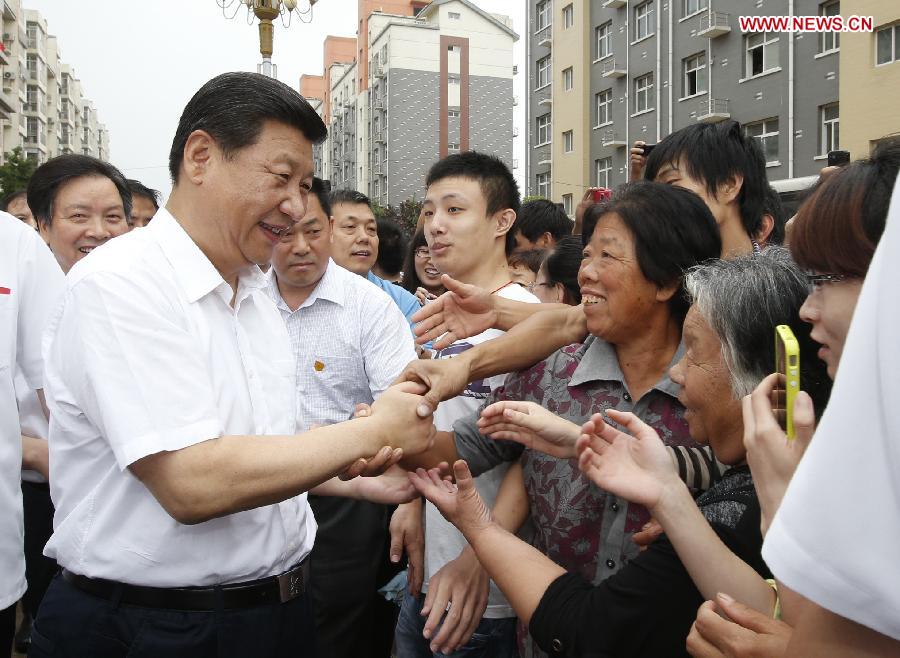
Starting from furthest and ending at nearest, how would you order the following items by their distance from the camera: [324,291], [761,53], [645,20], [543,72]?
1. [543,72]
2. [645,20]
3. [761,53]
4. [324,291]

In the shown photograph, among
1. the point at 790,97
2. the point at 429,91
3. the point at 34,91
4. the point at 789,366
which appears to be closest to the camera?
the point at 789,366

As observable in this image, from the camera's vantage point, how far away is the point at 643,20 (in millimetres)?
27875

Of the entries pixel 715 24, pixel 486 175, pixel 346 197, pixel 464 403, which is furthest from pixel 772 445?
pixel 715 24

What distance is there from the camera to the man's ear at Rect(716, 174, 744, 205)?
10.0 ft

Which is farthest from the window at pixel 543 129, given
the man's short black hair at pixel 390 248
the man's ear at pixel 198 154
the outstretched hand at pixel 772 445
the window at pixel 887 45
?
the outstretched hand at pixel 772 445

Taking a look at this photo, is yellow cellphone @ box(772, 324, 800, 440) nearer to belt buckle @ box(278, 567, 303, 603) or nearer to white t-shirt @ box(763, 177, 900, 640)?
white t-shirt @ box(763, 177, 900, 640)

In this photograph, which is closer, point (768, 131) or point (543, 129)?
point (768, 131)

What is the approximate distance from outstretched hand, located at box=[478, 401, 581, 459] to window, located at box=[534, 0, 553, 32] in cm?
3420

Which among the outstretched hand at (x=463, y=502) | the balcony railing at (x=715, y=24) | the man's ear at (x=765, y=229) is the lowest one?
the outstretched hand at (x=463, y=502)

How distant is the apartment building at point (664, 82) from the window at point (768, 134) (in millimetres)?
36

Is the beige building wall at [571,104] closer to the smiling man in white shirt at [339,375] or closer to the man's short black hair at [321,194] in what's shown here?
the man's short black hair at [321,194]

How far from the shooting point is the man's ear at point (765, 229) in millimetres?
3156

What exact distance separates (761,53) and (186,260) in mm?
24068

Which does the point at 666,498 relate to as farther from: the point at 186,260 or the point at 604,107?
the point at 604,107
